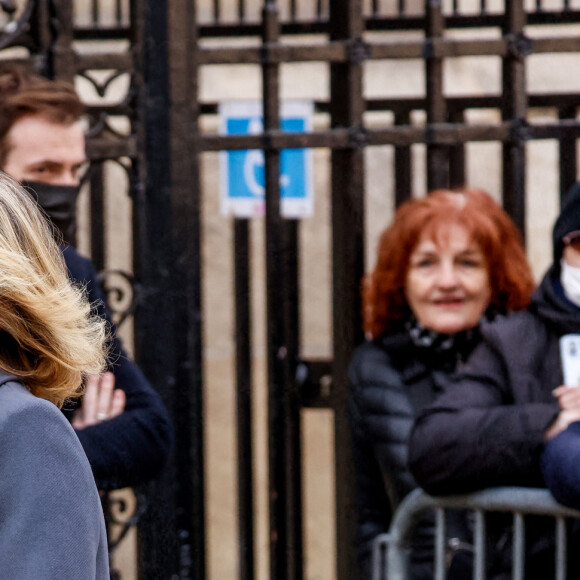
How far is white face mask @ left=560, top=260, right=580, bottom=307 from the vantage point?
113 inches

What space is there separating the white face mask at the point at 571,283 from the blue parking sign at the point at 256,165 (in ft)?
3.64

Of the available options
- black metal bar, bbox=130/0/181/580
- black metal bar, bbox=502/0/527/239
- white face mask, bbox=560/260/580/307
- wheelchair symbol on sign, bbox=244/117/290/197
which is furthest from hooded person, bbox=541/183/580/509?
black metal bar, bbox=130/0/181/580

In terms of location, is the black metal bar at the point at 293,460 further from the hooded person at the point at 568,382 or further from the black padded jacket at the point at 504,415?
the hooded person at the point at 568,382

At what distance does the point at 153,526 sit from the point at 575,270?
4.82 ft

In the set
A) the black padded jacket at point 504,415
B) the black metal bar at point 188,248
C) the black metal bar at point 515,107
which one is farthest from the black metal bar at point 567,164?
the black metal bar at point 188,248

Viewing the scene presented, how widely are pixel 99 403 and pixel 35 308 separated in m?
1.38

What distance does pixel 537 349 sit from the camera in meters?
2.88

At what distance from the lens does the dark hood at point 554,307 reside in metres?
2.86

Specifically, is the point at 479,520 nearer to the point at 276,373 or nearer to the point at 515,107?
the point at 276,373

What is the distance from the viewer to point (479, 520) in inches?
106

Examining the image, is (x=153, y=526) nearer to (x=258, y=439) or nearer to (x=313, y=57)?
(x=313, y=57)

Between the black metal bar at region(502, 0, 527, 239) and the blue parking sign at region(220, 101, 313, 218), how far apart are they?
628 millimetres

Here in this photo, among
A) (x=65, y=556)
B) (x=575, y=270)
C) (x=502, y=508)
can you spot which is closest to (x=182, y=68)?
(x=575, y=270)

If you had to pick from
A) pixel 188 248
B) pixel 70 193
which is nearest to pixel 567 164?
pixel 188 248
